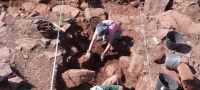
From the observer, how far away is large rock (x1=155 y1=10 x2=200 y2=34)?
22.7 feet

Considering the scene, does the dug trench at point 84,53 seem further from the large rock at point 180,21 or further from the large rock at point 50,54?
the large rock at point 180,21

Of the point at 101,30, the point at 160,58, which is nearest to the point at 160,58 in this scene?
the point at 160,58

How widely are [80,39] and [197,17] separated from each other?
353 cm

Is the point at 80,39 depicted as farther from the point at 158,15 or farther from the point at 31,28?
the point at 158,15

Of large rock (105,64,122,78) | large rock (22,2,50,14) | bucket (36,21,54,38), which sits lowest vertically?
large rock (105,64,122,78)

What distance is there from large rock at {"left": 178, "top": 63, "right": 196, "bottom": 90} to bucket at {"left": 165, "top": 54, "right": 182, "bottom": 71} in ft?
0.49

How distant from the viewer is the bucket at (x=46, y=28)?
575cm

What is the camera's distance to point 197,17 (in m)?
7.32

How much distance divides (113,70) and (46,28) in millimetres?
1905

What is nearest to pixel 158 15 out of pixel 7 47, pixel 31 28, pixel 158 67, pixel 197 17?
pixel 197 17

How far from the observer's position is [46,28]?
602 cm

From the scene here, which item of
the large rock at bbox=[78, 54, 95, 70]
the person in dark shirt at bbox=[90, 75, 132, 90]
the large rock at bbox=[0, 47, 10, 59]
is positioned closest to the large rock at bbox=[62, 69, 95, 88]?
the person in dark shirt at bbox=[90, 75, 132, 90]

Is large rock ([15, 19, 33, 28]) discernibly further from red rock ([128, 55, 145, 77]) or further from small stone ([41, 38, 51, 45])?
red rock ([128, 55, 145, 77])

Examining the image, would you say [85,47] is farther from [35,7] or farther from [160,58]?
[35,7]
